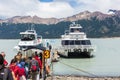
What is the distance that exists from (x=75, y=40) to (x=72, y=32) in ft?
24.0

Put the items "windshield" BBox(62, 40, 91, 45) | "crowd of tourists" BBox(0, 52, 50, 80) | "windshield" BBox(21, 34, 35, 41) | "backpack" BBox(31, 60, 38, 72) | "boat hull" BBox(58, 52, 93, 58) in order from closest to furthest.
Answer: "crowd of tourists" BBox(0, 52, 50, 80)
"backpack" BBox(31, 60, 38, 72)
"boat hull" BBox(58, 52, 93, 58)
"windshield" BBox(62, 40, 91, 45)
"windshield" BBox(21, 34, 35, 41)

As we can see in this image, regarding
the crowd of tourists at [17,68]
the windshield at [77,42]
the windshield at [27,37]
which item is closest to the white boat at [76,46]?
the windshield at [77,42]

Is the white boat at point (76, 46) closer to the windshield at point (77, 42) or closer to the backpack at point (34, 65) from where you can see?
the windshield at point (77, 42)

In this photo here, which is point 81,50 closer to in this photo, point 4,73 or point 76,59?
point 76,59

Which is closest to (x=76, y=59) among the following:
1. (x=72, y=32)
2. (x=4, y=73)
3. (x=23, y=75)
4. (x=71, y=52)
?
(x=71, y=52)

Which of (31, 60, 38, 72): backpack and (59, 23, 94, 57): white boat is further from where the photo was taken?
(59, 23, 94, 57): white boat

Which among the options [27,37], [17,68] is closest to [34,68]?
[17,68]

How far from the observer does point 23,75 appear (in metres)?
13.7

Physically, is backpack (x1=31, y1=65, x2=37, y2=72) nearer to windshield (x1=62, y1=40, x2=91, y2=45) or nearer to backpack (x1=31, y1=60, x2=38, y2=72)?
backpack (x1=31, y1=60, x2=38, y2=72)

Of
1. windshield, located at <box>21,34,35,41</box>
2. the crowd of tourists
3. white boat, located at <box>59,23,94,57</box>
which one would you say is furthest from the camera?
windshield, located at <box>21,34,35,41</box>

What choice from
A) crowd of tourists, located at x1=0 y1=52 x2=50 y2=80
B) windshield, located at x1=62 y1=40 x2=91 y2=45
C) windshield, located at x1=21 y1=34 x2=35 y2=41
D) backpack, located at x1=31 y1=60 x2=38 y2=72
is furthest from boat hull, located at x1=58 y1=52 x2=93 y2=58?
backpack, located at x1=31 y1=60 x2=38 y2=72

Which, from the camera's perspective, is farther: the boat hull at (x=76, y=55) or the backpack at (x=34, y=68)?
the boat hull at (x=76, y=55)

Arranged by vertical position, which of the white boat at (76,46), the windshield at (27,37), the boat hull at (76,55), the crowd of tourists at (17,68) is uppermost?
the crowd of tourists at (17,68)

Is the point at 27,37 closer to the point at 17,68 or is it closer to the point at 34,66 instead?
the point at 34,66
